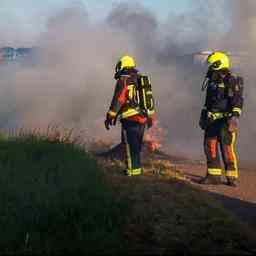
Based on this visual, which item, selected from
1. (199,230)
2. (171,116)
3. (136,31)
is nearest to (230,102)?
(199,230)

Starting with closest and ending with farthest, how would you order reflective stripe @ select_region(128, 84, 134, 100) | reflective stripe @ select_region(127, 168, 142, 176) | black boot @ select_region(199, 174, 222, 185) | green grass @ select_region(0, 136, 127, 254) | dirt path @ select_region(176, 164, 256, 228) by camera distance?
1. green grass @ select_region(0, 136, 127, 254)
2. dirt path @ select_region(176, 164, 256, 228)
3. reflective stripe @ select_region(127, 168, 142, 176)
4. reflective stripe @ select_region(128, 84, 134, 100)
5. black boot @ select_region(199, 174, 222, 185)

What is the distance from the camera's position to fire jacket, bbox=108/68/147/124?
7.24 m

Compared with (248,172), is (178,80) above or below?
above

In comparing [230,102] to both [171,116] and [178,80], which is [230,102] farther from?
[178,80]

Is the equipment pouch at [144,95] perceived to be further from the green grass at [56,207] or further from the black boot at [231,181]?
the black boot at [231,181]

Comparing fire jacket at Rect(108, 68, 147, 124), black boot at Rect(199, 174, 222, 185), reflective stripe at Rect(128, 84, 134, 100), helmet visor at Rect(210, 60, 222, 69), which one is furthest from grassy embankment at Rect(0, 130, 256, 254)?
helmet visor at Rect(210, 60, 222, 69)

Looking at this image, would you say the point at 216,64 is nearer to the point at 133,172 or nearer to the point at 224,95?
the point at 224,95

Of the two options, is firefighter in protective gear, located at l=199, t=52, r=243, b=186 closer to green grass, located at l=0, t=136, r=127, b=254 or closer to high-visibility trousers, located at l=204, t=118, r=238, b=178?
high-visibility trousers, located at l=204, t=118, r=238, b=178

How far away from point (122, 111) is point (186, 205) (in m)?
2.07

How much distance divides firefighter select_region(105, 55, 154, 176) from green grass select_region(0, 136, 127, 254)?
887mm

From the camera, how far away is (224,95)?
24.0 ft

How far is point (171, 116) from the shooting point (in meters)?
16.1

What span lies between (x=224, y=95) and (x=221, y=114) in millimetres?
245

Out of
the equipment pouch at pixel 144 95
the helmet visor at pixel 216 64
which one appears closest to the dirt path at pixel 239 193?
the equipment pouch at pixel 144 95
